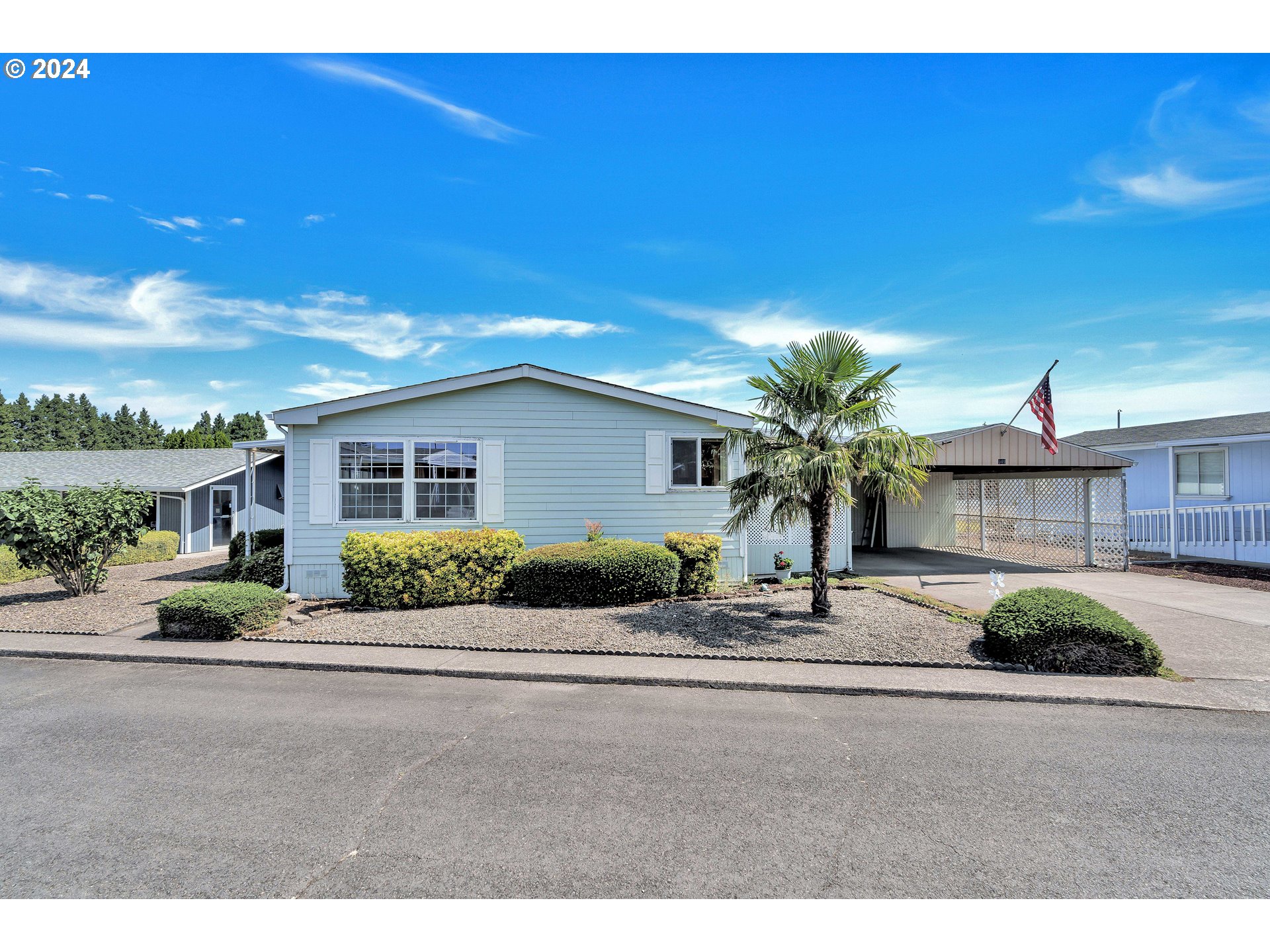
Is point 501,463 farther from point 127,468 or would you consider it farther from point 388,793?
point 127,468

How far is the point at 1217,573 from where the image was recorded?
45.8 ft

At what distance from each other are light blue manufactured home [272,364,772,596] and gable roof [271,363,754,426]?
0.07 ft

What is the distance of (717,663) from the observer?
7.38 m

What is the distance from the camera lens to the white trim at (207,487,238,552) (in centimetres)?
2246

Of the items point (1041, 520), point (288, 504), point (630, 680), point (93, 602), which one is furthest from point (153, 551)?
point (1041, 520)

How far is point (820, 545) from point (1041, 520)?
42.4ft

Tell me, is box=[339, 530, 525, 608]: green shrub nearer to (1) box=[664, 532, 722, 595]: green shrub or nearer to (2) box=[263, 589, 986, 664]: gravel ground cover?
(2) box=[263, 589, 986, 664]: gravel ground cover

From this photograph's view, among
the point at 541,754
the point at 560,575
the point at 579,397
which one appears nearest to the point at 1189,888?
the point at 541,754

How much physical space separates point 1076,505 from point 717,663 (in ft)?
48.3

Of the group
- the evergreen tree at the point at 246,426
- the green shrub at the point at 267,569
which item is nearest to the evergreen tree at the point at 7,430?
the evergreen tree at the point at 246,426

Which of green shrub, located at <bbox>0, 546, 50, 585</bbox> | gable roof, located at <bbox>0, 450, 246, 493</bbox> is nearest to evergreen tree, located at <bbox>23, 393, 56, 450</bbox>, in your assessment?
gable roof, located at <bbox>0, 450, 246, 493</bbox>

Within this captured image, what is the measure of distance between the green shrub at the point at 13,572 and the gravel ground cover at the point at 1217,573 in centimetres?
2573

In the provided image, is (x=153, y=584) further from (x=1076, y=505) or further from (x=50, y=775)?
(x=1076, y=505)

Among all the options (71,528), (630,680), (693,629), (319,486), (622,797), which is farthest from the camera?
(319,486)
